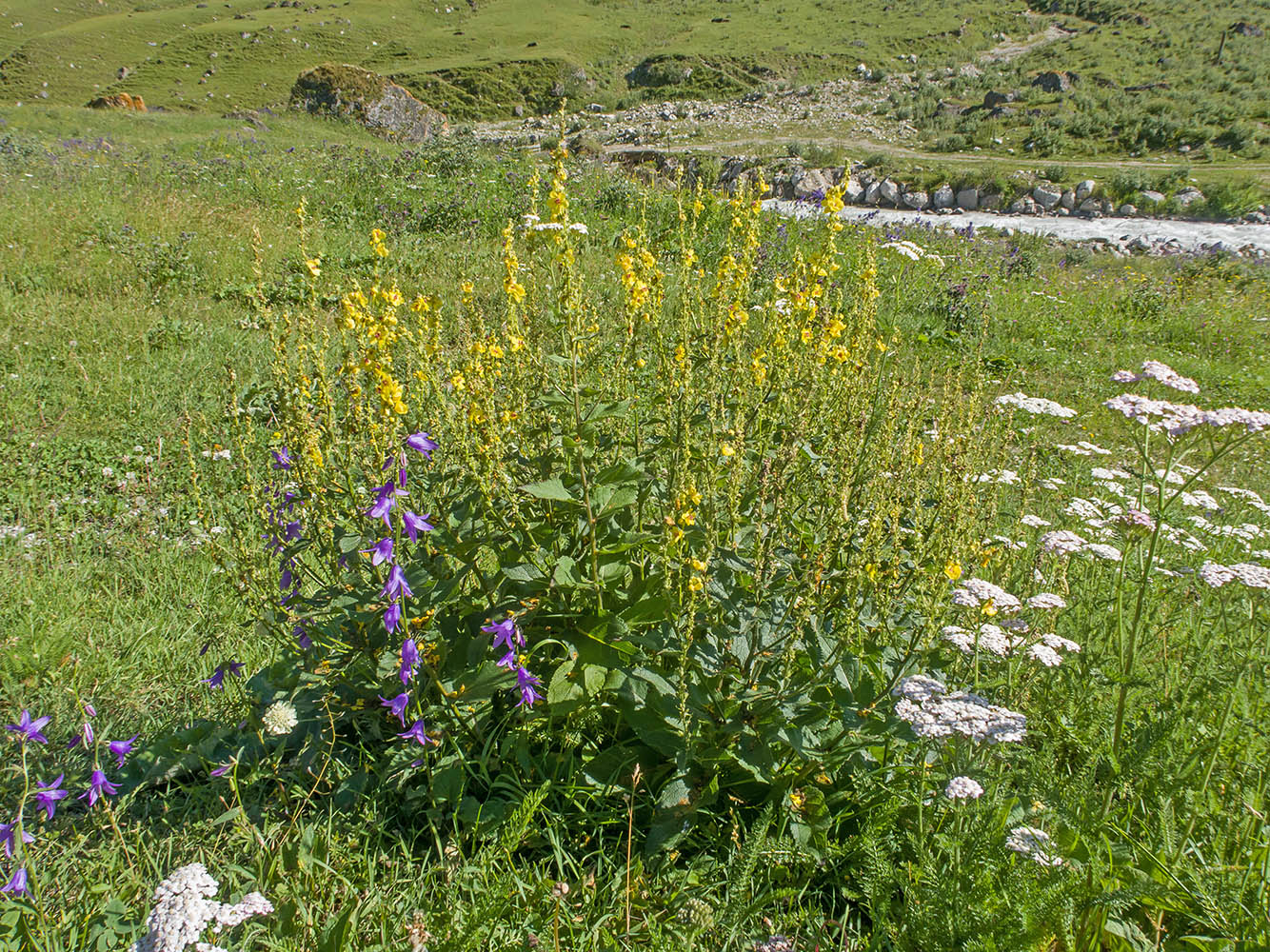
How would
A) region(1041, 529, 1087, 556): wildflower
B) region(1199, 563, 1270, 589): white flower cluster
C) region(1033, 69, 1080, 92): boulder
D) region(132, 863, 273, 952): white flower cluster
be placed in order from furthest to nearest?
1. region(1033, 69, 1080, 92): boulder
2. region(1041, 529, 1087, 556): wildflower
3. region(1199, 563, 1270, 589): white flower cluster
4. region(132, 863, 273, 952): white flower cluster

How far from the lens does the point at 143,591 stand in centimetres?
335

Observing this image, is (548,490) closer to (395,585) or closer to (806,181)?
(395,585)

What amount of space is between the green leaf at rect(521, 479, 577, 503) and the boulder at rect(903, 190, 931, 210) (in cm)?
2341

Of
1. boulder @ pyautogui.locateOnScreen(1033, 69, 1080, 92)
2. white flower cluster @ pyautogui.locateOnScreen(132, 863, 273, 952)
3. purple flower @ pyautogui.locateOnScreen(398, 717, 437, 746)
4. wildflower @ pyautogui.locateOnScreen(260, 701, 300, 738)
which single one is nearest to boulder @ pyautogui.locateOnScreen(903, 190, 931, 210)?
boulder @ pyautogui.locateOnScreen(1033, 69, 1080, 92)

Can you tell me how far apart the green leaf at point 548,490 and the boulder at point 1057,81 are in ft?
142

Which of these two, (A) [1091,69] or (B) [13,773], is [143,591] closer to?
(B) [13,773]

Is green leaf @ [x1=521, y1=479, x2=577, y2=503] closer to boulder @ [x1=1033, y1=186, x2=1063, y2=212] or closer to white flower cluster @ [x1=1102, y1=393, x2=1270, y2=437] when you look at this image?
white flower cluster @ [x1=1102, y1=393, x2=1270, y2=437]

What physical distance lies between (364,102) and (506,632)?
91.9ft

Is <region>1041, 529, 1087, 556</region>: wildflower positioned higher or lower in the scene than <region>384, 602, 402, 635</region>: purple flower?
lower

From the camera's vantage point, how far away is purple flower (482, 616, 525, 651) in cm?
201

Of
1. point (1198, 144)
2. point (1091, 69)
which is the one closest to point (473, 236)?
point (1198, 144)

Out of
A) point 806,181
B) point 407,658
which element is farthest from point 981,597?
point 806,181

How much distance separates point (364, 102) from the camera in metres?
24.7

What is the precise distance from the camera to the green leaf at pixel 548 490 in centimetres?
198
